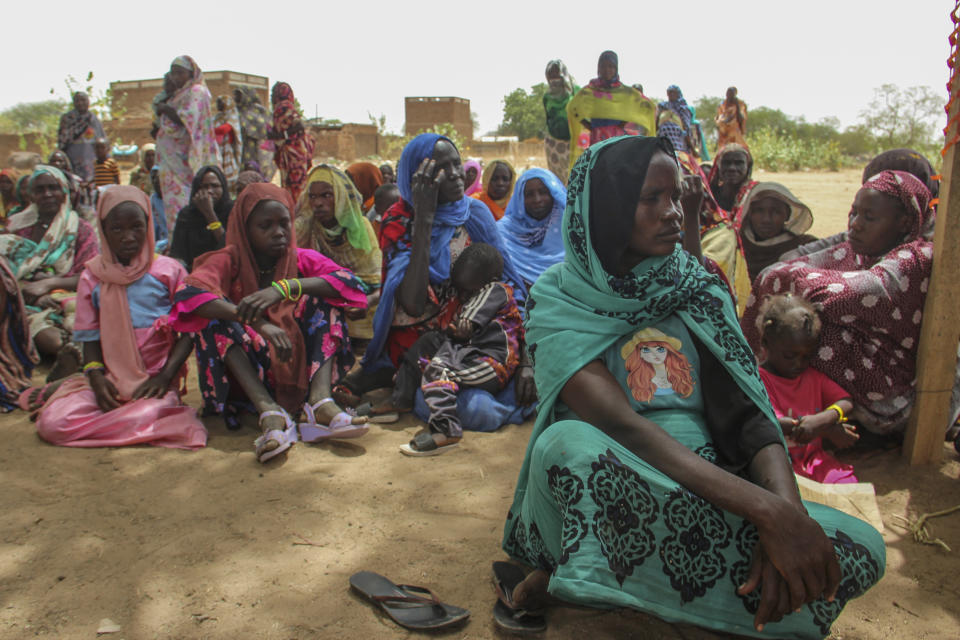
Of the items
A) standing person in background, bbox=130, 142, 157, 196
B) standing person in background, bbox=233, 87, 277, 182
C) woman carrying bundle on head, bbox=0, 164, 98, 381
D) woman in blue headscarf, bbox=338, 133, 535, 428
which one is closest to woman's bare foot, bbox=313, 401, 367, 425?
woman in blue headscarf, bbox=338, 133, 535, 428

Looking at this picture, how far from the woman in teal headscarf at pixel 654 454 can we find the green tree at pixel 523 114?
42.4m

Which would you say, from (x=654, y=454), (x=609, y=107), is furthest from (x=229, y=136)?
(x=654, y=454)

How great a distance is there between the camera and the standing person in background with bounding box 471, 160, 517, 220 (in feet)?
22.3

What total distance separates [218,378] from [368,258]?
1591mm

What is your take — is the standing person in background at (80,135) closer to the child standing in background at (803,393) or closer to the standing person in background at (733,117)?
the standing person in background at (733,117)

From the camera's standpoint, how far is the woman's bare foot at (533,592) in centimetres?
210

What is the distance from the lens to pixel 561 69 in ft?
25.2

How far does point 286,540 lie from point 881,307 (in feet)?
9.81

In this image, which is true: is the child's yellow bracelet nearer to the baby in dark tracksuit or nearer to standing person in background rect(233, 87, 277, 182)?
the baby in dark tracksuit

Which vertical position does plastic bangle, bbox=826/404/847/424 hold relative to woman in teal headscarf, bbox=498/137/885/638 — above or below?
below

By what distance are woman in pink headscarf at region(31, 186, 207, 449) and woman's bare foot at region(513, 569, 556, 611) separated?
2.30 metres

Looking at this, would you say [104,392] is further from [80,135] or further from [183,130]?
[80,135]

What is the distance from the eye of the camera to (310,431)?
A: 12.1ft

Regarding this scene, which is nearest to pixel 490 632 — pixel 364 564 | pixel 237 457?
pixel 364 564
